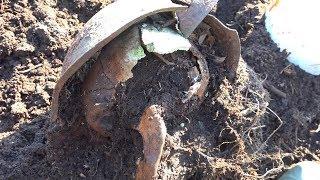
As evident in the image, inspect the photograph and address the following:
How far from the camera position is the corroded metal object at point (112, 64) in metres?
1.53

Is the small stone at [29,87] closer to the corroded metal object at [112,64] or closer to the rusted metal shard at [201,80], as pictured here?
the corroded metal object at [112,64]

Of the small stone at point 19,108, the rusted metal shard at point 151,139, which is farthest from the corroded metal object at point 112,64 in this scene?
the small stone at point 19,108

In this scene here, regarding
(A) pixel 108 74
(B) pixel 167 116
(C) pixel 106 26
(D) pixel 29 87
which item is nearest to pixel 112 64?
(A) pixel 108 74

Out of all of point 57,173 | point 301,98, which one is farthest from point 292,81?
point 57,173

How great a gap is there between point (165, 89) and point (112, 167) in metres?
0.36

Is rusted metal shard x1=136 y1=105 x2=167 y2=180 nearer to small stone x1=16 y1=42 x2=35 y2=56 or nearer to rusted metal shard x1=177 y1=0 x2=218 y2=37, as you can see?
rusted metal shard x1=177 y1=0 x2=218 y2=37

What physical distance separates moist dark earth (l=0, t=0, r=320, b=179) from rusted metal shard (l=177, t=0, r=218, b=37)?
158mm

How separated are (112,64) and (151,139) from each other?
0.29 metres

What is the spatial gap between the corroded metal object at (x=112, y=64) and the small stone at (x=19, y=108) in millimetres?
272

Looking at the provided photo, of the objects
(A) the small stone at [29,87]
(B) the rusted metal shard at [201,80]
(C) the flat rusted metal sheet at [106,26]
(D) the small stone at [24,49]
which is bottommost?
(A) the small stone at [29,87]

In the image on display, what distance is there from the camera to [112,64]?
65.1 inches

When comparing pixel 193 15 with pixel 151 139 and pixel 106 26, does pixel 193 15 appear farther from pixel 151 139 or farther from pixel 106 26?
pixel 151 139

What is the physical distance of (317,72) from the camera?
2.29 m

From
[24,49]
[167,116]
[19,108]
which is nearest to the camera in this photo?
[167,116]
